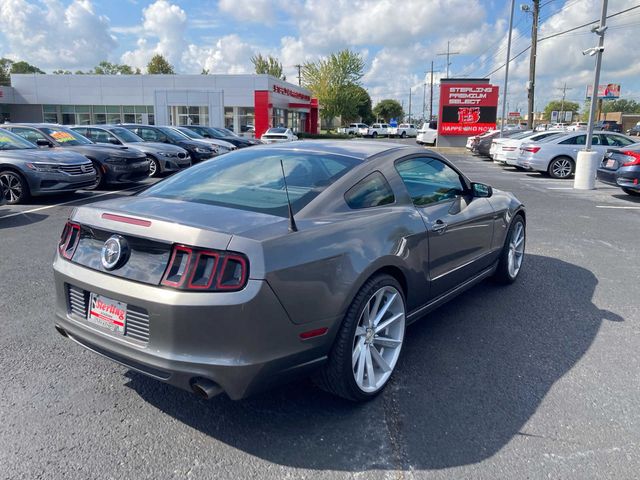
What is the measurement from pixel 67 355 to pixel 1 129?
891cm

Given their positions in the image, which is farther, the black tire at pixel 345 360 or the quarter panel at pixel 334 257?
the black tire at pixel 345 360

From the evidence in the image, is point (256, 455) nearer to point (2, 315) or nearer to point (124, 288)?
point (124, 288)

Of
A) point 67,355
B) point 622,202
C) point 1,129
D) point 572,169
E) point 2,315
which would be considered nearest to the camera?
point 67,355

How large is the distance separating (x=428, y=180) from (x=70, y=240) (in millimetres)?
2579

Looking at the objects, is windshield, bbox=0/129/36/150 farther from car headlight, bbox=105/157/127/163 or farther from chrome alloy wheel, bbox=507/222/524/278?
chrome alloy wheel, bbox=507/222/524/278

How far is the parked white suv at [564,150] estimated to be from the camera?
16297 millimetres

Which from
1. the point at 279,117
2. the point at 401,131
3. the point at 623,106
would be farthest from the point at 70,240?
the point at 623,106

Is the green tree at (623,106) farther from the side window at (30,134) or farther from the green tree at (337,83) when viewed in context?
the side window at (30,134)

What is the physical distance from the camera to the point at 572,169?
16.4 m

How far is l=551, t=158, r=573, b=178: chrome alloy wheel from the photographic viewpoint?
16.4m

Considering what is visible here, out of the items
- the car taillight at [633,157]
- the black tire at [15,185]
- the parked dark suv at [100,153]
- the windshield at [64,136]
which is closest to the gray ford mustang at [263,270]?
the black tire at [15,185]

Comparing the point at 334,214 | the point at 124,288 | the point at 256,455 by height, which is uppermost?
the point at 334,214

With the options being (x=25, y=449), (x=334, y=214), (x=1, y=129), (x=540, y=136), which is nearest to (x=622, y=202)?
(x=540, y=136)

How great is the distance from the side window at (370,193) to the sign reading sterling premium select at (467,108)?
2820 cm
